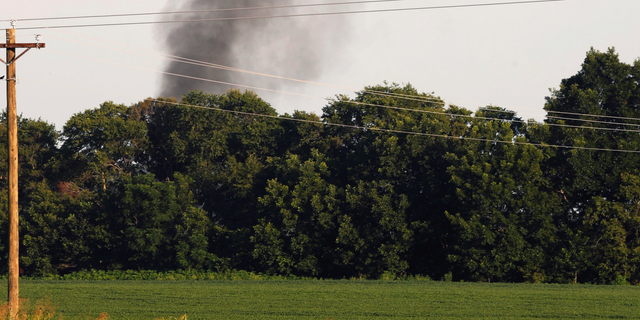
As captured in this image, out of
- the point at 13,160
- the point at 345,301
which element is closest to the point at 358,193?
the point at 345,301

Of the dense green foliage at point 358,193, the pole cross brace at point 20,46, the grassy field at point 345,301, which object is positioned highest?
the pole cross brace at point 20,46

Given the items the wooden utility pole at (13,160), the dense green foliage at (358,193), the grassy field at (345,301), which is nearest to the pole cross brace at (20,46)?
the wooden utility pole at (13,160)

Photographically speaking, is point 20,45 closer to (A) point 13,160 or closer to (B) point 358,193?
(A) point 13,160

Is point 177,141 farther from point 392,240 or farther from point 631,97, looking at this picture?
point 631,97

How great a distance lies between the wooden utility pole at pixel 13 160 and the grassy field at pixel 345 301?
267 inches

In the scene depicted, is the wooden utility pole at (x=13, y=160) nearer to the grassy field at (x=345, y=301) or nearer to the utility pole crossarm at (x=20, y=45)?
the utility pole crossarm at (x=20, y=45)

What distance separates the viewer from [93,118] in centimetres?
Result: 5281

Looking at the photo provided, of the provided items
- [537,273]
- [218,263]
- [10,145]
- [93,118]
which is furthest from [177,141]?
[10,145]

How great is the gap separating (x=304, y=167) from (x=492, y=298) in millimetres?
20236

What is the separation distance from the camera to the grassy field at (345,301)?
82.3ft

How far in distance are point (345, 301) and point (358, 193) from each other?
1781 cm

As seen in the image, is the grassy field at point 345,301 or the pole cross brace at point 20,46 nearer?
the pole cross brace at point 20,46

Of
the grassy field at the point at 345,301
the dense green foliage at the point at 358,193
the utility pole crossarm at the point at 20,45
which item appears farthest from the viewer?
the dense green foliage at the point at 358,193

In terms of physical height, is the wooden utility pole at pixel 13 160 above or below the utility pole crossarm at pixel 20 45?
below
